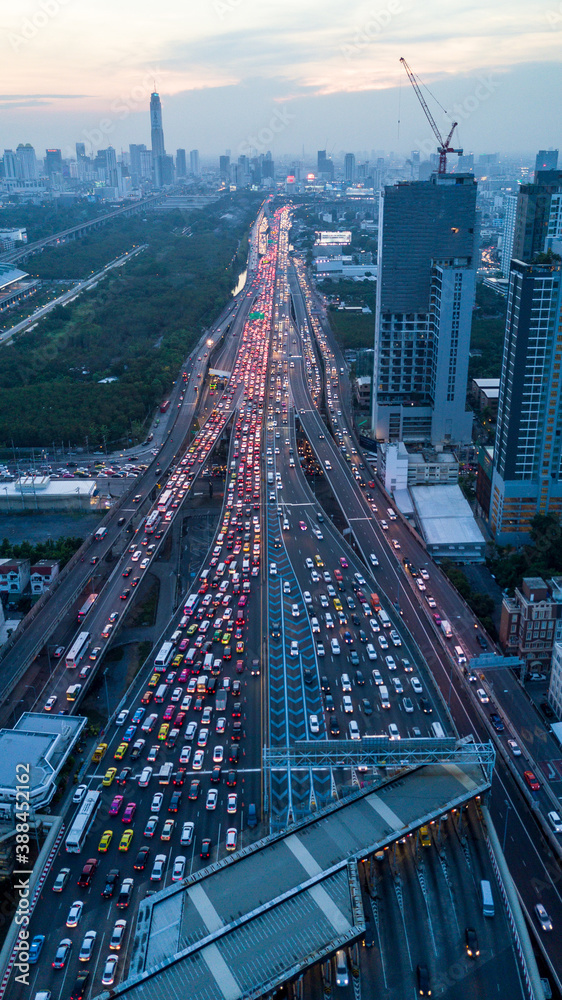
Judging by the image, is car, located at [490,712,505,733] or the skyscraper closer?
car, located at [490,712,505,733]

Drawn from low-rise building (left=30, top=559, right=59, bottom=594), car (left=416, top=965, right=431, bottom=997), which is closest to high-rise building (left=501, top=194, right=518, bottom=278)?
low-rise building (left=30, top=559, right=59, bottom=594)

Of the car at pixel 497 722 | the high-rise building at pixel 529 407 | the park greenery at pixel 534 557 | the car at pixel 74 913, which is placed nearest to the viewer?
the car at pixel 74 913

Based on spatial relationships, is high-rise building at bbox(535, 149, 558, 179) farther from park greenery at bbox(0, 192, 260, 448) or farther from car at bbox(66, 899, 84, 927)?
car at bbox(66, 899, 84, 927)

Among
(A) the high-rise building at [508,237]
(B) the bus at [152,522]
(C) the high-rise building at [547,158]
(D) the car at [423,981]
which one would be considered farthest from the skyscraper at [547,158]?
(D) the car at [423,981]

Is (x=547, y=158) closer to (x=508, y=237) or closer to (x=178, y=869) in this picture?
(x=508, y=237)

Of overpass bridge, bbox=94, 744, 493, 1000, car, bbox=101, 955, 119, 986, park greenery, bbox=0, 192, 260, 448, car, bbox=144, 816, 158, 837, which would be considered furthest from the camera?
park greenery, bbox=0, 192, 260, 448

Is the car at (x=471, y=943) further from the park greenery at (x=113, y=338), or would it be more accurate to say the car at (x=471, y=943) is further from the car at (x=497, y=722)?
the park greenery at (x=113, y=338)
